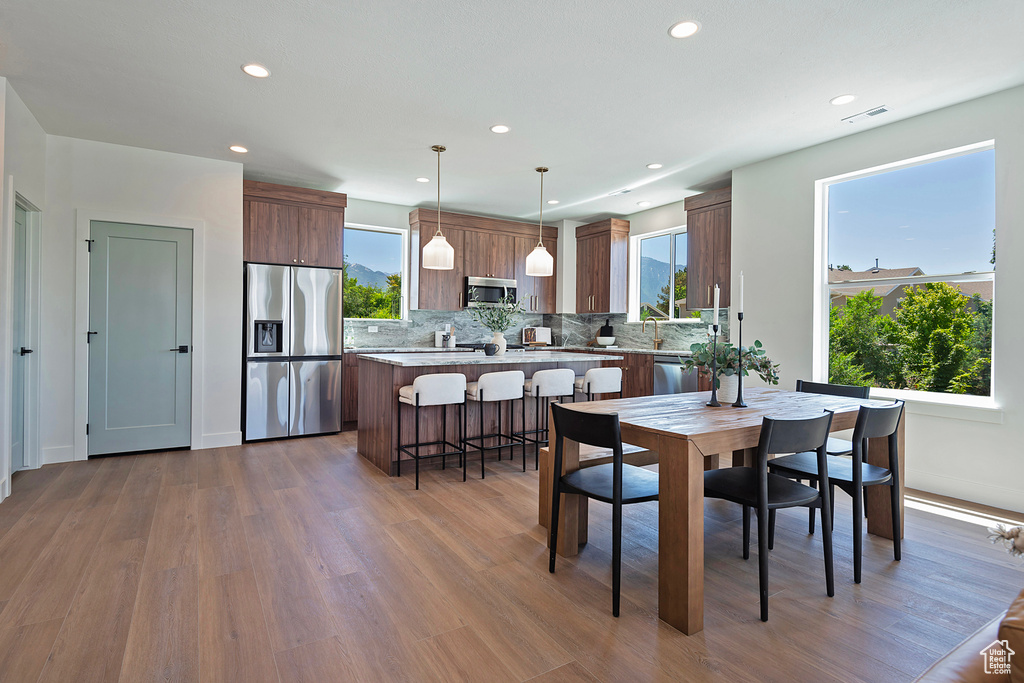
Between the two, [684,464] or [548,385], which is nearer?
[684,464]

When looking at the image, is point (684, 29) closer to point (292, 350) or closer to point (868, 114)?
point (868, 114)

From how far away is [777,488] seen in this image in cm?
231

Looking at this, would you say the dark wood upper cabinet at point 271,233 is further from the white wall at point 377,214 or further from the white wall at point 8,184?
the white wall at point 8,184

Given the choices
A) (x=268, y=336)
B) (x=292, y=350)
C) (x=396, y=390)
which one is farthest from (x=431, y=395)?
(x=268, y=336)

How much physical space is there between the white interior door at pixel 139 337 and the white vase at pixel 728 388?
451 cm

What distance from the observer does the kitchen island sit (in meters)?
4.10

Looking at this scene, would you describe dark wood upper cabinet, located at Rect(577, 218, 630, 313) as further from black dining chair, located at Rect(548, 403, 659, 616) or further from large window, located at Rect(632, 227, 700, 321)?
black dining chair, located at Rect(548, 403, 659, 616)

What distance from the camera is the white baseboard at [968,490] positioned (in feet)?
10.8

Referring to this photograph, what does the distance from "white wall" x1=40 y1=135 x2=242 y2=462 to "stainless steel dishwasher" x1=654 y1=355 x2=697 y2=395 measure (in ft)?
14.2

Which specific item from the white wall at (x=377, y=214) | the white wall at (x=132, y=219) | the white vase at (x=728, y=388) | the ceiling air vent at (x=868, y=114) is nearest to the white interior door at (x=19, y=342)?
the white wall at (x=132, y=219)

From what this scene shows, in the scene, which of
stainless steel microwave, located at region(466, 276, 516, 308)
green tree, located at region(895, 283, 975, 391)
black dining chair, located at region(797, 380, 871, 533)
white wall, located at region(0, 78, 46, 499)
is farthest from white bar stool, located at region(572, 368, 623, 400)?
white wall, located at region(0, 78, 46, 499)

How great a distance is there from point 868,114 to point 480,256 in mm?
4350

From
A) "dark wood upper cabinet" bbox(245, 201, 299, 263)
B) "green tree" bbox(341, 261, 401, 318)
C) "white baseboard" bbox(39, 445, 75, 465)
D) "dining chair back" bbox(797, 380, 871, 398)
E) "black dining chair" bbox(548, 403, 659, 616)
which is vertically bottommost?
"white baseboard" bbox(39, 445, 75, 465)

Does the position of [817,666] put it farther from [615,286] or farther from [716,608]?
[615,286]
